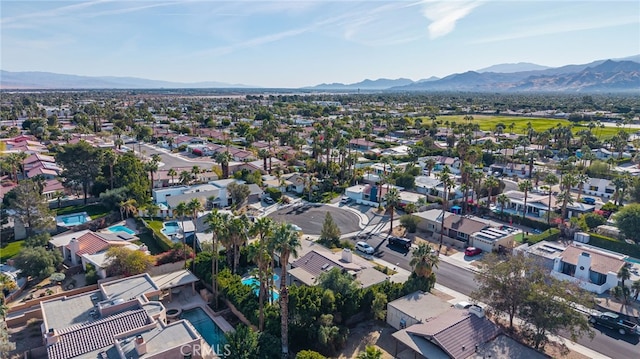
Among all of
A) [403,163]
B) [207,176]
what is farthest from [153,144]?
[403,163]

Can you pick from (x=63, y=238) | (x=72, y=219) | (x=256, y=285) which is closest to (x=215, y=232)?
(x=256, y=285)

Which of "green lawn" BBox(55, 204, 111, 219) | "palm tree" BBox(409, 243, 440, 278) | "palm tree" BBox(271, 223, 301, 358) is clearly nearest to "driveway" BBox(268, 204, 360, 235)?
"palm tree" BBox(409, 243, 440, 278)

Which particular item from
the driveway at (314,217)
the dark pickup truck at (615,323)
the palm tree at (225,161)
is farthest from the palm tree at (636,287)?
the palm tree at (225,161)

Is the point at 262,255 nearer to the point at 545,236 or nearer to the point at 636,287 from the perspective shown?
the point at 636,287

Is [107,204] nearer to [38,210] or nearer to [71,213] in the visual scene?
[71,213]

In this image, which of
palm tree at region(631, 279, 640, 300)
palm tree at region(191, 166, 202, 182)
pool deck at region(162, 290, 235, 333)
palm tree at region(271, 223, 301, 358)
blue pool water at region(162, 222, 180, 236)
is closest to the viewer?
palm tree at region(271, 223, 301, 358)

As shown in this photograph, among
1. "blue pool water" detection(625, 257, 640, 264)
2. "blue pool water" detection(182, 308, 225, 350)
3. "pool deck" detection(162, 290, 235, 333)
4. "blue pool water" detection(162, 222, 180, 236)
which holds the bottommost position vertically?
"blue pool water" detection(182, 308, 225, 350)

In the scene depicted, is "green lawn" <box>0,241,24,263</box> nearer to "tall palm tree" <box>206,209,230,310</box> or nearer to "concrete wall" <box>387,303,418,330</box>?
"tall palm tree" <box>206,209,230,310</box>
